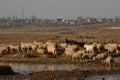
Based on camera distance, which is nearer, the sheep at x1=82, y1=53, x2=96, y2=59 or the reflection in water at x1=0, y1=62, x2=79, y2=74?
Result: the reflection in water at x1=0, y1=62, x2=79, y2=74

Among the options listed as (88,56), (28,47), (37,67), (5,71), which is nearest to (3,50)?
(28,47)

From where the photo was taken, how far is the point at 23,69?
27.6 m

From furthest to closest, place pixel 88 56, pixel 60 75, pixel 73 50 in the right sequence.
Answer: pixel 73 50
pixel 88 56
pixel 60 75

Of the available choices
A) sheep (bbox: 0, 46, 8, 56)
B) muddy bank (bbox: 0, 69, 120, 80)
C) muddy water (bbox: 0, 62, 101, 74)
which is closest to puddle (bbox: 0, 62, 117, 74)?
muddy water (bbox: 0, 62, 101, 74)

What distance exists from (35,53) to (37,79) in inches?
598

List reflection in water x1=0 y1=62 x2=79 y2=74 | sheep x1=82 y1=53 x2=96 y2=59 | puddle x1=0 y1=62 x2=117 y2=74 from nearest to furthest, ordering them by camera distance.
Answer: reflection in water x1=0 y1=62 x2=79 y2=74
puddle x1=0 y1=62 x2=117 y2=74
sheep x1=82 y1=53 x2=96 y2=59

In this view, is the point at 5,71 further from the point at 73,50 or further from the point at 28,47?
the point at 28,47

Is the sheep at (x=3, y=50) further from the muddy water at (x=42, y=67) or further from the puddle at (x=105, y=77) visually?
the puddle at (x=105, y=77)

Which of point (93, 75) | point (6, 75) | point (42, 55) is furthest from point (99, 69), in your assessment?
point (42, 55)

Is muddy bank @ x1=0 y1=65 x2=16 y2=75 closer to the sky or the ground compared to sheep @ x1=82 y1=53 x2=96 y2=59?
closer to the sky

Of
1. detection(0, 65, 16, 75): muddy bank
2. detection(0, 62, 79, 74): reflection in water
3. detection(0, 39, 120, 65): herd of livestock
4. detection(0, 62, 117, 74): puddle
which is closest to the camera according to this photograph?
detection(0, 65, 16, 75): muddy bank

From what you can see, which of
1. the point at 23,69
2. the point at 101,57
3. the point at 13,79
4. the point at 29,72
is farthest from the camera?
the point at 101,57

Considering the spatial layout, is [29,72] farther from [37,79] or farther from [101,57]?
[101,57]

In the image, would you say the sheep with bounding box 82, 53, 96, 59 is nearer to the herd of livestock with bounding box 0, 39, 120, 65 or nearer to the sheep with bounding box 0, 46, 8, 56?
the herd of livestock with bounding box 0, 39, 120, 65
